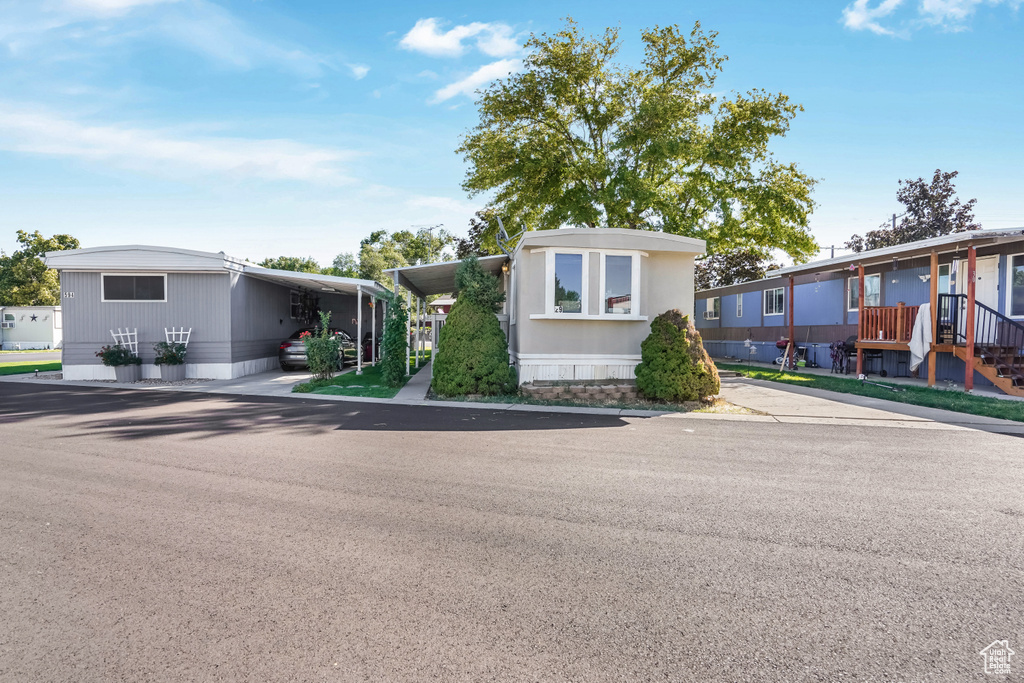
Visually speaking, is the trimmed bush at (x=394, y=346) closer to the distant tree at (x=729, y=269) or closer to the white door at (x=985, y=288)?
the white door at (x=985, y=288)

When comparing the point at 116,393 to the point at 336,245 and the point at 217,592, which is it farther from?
the point at 336,245

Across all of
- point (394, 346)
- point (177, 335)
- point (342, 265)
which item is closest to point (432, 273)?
point (394, 346)

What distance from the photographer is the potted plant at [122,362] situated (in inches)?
541

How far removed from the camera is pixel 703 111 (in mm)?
19297

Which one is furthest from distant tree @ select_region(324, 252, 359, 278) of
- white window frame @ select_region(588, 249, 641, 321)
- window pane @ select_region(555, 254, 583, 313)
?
white window frame @ select_region(588, 249, 641, 321)

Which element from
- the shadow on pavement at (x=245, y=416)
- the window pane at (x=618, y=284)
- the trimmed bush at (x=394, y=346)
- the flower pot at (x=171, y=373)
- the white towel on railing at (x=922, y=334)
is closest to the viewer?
the shadow on pavement at (x=245, y=416)

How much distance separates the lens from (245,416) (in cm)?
902

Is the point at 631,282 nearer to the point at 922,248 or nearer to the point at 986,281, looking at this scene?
the point at 922,248

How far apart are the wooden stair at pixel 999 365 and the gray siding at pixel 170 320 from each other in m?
17.4

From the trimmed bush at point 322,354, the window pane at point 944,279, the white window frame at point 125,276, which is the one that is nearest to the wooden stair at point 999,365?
the window pane at point 944,279

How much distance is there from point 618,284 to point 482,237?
1348 cm

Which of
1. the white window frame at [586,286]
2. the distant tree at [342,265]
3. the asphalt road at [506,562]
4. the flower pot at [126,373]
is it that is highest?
the distant tree at [342,265]

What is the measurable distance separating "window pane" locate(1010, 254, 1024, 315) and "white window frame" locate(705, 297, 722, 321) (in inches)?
477

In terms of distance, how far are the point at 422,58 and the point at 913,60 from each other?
1199cm
